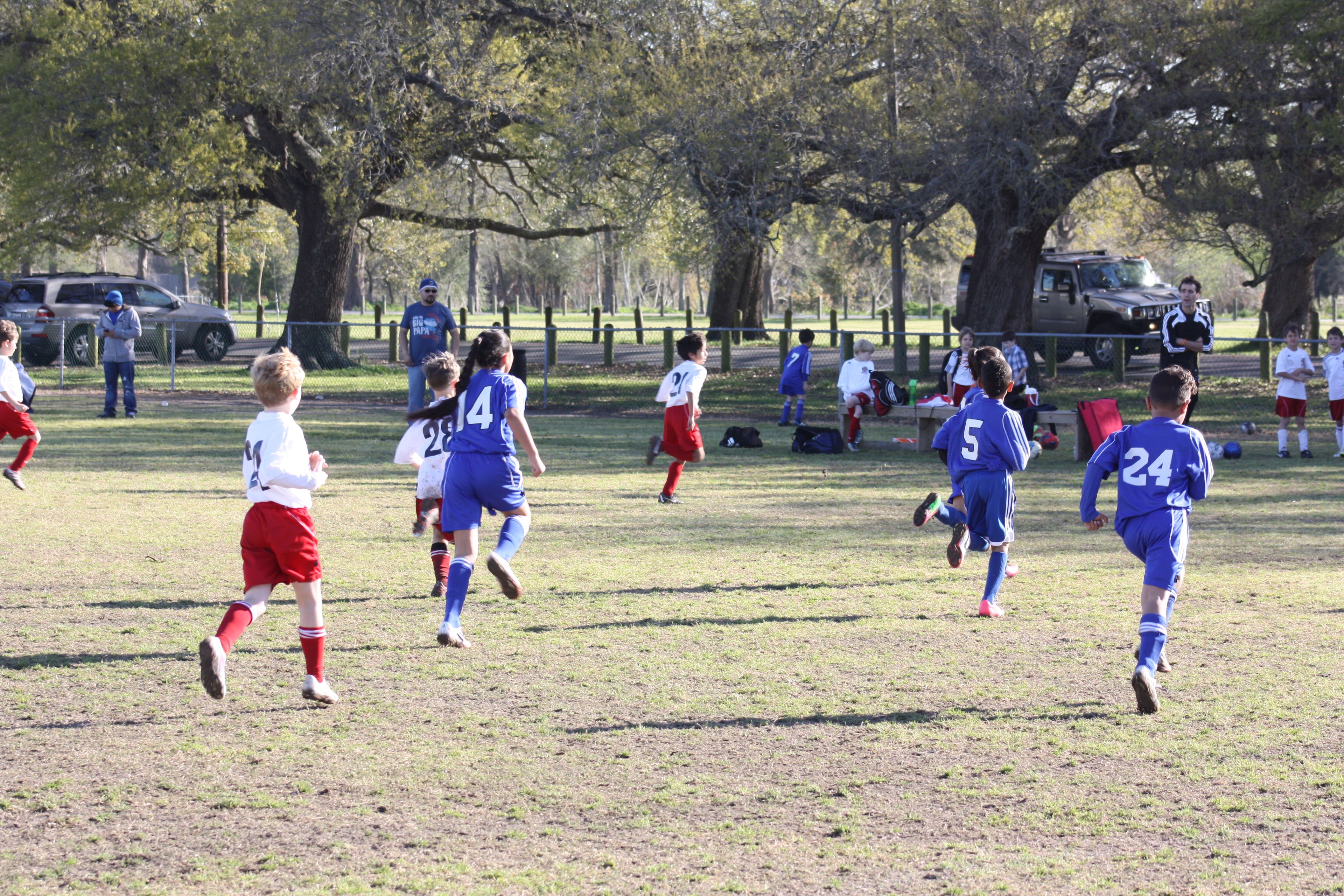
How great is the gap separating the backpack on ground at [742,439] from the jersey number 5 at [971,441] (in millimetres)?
9792

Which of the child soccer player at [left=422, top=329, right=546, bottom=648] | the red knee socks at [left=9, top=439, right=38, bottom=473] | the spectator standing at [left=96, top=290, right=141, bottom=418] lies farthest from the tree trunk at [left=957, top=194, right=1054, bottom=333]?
the child soccer player at [left=422, top=329, right=546, bottom=648]

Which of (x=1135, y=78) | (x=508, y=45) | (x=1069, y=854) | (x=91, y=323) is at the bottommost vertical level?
(x=1069, y=854)

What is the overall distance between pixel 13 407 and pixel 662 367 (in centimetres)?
1733

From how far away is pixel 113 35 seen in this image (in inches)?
1003

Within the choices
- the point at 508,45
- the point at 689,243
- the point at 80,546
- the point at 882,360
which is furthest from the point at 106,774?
the point at 882,360

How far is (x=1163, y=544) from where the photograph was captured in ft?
18.6

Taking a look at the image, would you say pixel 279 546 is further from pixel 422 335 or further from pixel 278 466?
pixel 422 335

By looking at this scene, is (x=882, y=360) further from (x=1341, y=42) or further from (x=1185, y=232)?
(x=1341, y=42)

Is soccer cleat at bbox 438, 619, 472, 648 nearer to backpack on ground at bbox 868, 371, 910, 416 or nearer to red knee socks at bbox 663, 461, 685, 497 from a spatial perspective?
red knee socks at bbox 663, 461, 685, 497

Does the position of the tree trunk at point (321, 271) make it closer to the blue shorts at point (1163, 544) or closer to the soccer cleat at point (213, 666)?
the soccer cleat at point (213, 666)

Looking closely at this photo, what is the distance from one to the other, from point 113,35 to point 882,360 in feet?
57.6

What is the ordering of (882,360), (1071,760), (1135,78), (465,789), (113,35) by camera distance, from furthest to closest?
1. (882,360)
2. (113,35)
3. (1135,78)
4. (1071,760)
5. (465,789)

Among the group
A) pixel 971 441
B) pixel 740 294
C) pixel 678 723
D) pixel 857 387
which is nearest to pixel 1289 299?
pixel 740 294

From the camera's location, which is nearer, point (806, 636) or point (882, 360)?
point (806, 636)
